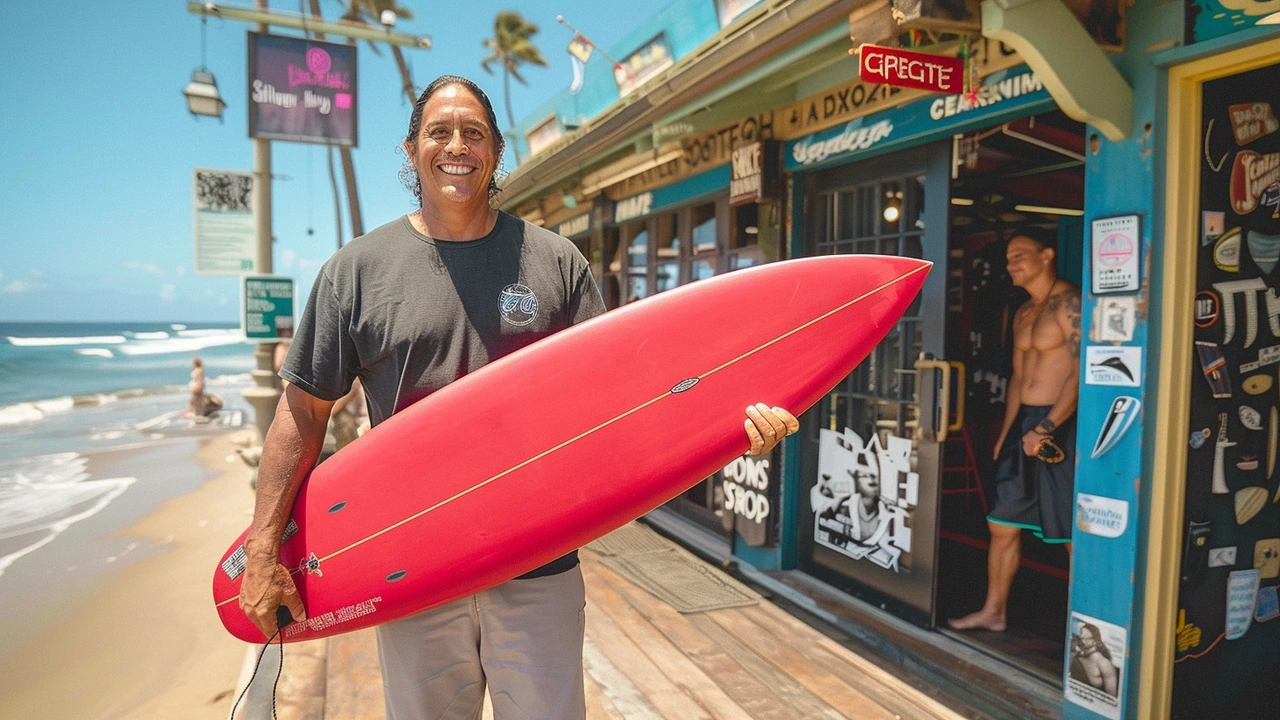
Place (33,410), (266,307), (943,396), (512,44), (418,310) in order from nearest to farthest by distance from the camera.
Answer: (418,310)
(943,396)
(266,307)
(33,410)
(512,44)

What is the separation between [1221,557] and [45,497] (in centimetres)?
1084

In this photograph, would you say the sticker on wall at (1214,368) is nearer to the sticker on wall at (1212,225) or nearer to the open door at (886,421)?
the sticker on wall at (1212,225)

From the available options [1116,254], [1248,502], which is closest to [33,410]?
[1116,254]

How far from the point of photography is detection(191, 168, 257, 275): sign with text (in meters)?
6.46

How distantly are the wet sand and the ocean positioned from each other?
42 cm

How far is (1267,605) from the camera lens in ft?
7.47

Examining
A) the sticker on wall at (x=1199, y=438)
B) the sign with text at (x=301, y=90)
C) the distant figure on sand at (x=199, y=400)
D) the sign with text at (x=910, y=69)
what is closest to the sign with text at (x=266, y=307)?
the sign with text at (x=301, y=90)

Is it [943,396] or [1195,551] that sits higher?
[943,396]

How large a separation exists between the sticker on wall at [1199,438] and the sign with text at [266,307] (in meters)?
6.15

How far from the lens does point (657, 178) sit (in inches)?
199

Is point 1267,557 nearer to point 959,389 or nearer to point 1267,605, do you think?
point 1267,605

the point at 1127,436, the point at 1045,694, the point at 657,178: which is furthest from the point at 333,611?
the point at 657,178

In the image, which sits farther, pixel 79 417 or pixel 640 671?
pixel 79 417

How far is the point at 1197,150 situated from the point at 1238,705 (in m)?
1.67
